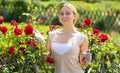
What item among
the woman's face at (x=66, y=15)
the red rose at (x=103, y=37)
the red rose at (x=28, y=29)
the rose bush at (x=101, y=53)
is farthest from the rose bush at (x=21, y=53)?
the red rose at (x=103, y=37)

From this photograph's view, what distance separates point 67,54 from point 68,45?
0.10 m

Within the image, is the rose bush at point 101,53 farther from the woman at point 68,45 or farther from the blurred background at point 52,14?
the blurred background at point 52,14

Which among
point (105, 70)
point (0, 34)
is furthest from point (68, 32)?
point (105, 70)

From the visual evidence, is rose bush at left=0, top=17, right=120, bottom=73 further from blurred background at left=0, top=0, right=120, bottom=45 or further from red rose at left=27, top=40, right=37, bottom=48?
blurred background at left=0, top=0, right=120, bottom=45

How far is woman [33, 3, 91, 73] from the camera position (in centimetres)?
469

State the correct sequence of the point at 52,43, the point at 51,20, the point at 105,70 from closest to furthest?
the point at 52,43, the point at 105,70, the point at 51,20

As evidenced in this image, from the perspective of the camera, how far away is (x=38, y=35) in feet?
16.5

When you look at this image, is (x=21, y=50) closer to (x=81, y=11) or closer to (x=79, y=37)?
(x=79, y=37)

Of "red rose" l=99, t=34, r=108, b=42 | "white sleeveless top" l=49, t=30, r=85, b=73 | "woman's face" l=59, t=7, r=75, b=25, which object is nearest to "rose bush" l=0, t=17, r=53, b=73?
"white sleeveless top" l=49, t=30, r=85, b=73

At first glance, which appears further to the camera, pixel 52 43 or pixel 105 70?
pixel 105 70

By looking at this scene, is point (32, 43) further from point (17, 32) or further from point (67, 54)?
point (67, 54)

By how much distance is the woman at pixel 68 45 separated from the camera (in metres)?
4.69

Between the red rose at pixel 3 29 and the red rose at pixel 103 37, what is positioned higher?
the red rose at pixel 3 29

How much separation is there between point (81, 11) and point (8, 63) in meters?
12.0
